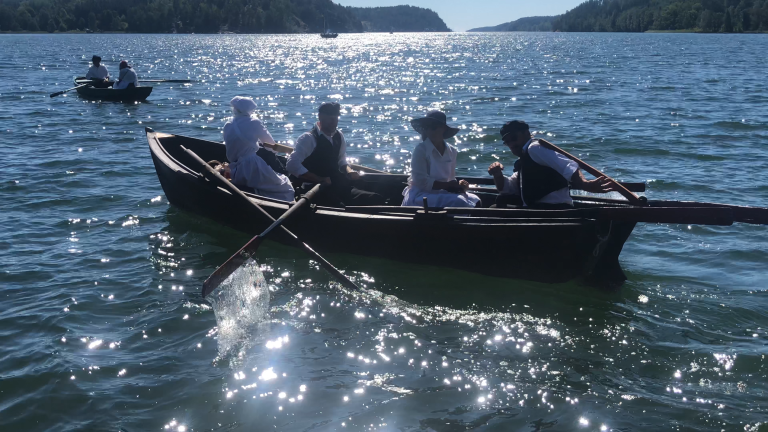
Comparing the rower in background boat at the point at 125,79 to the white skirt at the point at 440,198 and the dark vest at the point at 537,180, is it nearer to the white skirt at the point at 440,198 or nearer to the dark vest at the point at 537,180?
the white skirt at the point at 440,198

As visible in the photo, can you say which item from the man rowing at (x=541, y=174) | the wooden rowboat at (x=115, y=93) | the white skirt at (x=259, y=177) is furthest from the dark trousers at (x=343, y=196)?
the wooden rowboat at (x=115, y=93)

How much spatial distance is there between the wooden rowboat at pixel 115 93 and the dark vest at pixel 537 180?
18923mm

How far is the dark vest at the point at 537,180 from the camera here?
6.80m

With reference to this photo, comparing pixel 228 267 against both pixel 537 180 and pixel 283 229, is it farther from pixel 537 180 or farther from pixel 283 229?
pixel 537 180

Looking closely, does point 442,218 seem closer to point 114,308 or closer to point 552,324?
point 552,324

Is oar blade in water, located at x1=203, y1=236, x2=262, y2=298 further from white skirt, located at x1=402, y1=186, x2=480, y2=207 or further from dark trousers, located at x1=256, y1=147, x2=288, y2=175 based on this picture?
dark trousers, located at x1=256, y1=147, x2=288, y2=175

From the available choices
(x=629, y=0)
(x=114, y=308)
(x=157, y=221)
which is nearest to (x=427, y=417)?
(x=114, y=308)

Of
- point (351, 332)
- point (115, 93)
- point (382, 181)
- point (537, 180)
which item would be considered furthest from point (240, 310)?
point (115, 93)

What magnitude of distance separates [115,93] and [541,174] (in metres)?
19.5

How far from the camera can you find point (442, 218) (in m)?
6.82

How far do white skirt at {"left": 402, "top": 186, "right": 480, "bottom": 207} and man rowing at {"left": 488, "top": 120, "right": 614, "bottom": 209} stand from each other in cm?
39

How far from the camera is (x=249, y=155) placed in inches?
335

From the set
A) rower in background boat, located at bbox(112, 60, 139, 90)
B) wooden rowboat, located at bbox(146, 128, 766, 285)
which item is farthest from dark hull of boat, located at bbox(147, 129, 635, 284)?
rower in background boat, located at bbox(112, 60, 139, 90)

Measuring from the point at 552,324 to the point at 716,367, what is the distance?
4.72 feet
